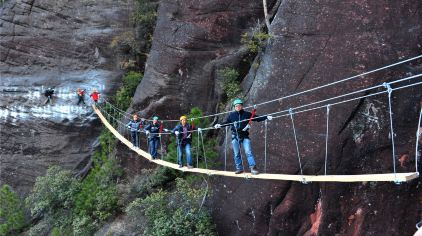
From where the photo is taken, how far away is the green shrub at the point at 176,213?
946 centimetres

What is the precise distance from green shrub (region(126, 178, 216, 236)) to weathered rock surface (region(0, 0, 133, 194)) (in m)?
6.07

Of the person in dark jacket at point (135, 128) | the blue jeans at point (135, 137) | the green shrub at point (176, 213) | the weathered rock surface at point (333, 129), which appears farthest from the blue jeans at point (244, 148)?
the blue jeans at point (135, 137)

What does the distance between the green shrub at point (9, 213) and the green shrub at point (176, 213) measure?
20.6 ft

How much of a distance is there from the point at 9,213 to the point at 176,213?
822 centimetres

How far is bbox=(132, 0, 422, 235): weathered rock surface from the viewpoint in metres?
7.48

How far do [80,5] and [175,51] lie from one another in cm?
539

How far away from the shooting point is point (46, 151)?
1592 cm

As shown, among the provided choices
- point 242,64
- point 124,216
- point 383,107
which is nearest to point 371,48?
point 383,107

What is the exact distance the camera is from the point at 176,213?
9.69 metres

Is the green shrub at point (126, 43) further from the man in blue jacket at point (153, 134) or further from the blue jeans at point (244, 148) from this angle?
the blue jeans at point (244, 148)

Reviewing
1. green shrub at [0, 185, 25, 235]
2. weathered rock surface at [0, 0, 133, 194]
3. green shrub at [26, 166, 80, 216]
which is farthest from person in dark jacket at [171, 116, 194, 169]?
green shrub at [0, 185, 25, 235]

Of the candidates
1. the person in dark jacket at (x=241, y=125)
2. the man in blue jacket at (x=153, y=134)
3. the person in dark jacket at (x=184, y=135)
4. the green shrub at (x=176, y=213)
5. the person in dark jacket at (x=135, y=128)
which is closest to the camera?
the person in dark jacket at (x=241, y=125)

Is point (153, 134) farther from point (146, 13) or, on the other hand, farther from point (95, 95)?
point (146, 13)

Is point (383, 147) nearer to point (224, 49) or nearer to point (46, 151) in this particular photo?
point (224, 49)
